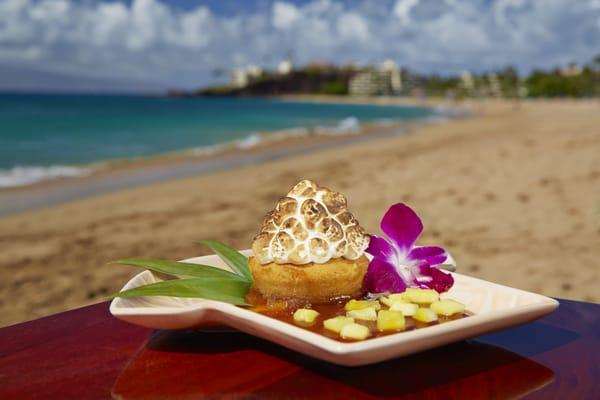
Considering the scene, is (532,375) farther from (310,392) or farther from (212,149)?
(212,149)

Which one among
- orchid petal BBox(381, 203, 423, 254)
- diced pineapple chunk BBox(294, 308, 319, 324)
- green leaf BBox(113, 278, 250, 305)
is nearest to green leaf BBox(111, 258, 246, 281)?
green leaf BBox(113, 278, 250, 305)

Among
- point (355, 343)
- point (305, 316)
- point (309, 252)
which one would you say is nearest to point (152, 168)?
point (309, 252)

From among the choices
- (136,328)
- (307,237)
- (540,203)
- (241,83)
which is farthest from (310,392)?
(241,83)

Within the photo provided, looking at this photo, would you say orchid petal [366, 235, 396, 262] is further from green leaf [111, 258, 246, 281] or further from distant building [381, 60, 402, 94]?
distant building [381, 60, 402, 94]

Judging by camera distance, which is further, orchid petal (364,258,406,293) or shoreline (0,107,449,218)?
shoreline (0,107,449,218)

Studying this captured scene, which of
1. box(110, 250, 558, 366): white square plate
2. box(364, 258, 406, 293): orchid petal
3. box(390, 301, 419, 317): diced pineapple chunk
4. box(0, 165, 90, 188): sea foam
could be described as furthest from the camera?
box(0, 165, 90, 188): sea foam

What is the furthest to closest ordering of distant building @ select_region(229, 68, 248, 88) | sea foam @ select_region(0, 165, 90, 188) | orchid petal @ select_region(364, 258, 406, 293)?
distant building @ select_region(229, 68, 248, 88), sea foam @ select_region(0, 165, 90, 188), orchid petal @ select_region(364, 258, 406, 293)

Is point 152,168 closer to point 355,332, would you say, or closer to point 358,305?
point 358,305

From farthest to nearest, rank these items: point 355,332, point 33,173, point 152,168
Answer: point 152,168 → point 33,173 → point 355,332
